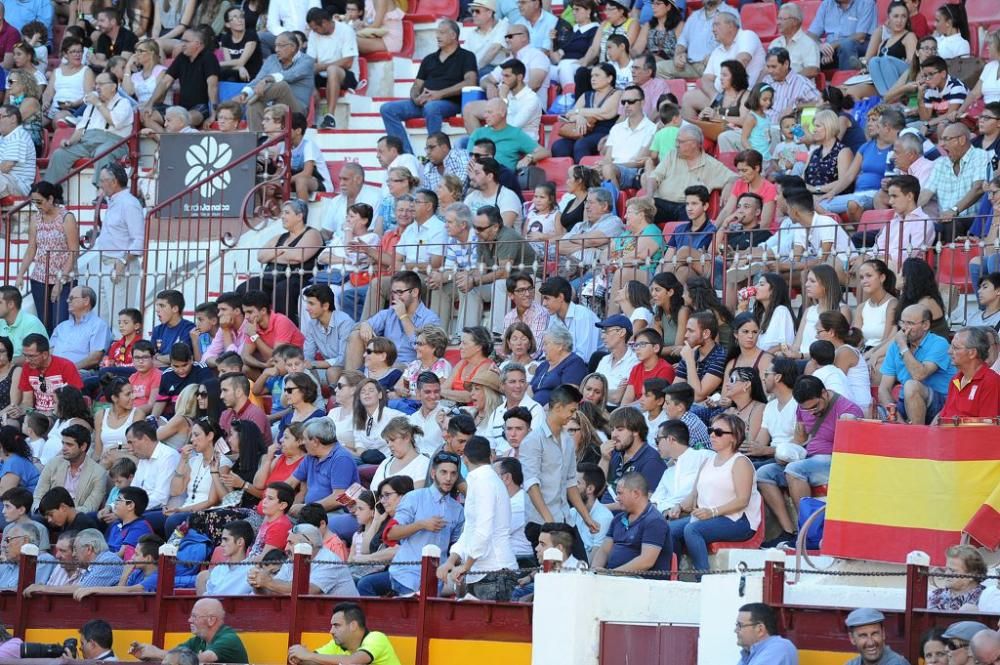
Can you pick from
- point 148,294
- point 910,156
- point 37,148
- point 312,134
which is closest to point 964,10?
point 910,156

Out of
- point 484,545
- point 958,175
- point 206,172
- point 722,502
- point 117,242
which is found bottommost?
point 484,545

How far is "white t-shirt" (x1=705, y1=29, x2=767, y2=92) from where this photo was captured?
21.2m

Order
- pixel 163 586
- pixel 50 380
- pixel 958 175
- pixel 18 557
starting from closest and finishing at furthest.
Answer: pixel 163 586
pixel 18 557
pixel 958 175
pixel 50 380

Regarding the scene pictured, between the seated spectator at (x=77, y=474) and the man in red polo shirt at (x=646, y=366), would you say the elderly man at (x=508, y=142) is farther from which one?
the seated spectator at (x=77, y=474)

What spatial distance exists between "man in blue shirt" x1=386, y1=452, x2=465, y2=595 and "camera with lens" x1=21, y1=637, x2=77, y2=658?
221cm

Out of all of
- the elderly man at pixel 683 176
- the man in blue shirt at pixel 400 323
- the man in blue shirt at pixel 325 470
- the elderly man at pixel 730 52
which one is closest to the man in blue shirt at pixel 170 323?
the man in blue shirt at pixel 400 323

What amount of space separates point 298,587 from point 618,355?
12.1 feet

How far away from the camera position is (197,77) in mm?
22969

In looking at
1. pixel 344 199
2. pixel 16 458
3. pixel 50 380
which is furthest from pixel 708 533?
pixel 344 199

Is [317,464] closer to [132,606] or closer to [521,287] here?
[132,606]

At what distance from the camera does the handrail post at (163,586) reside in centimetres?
1470

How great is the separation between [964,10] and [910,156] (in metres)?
3.10

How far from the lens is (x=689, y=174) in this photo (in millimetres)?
19203

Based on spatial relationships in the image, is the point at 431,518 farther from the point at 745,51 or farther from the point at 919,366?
the point at 745,51
